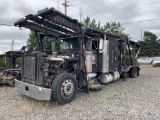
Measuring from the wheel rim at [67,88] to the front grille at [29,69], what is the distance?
955mm

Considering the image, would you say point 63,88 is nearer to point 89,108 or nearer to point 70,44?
point 89,108

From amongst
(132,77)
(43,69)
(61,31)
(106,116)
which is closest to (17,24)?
(61,31)

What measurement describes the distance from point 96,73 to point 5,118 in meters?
4.37

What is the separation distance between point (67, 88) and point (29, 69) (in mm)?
1383

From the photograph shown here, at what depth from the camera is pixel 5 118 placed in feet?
16.3

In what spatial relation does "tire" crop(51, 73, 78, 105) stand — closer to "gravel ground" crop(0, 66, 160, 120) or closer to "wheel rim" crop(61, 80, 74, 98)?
"wheel rim" crop(61, 80, 74, 98)

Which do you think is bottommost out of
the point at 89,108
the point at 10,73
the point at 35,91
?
the point at 89,108

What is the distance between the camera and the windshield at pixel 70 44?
782cm

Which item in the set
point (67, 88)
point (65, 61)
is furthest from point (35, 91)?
point (65, 61)

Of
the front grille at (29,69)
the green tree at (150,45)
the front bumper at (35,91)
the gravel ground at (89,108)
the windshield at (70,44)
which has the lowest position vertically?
the gravel ground at (89,108)

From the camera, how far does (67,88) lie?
612cm

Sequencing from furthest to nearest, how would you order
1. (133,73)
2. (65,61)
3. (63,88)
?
(133,73)
(65,61)
(63,88)

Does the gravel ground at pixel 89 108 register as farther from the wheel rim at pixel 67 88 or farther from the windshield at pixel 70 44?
the windshield at pixel 70 44

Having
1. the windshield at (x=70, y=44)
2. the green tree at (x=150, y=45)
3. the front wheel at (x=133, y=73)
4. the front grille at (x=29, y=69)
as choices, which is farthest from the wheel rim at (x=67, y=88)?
the green tree at (x=150, y=45)
